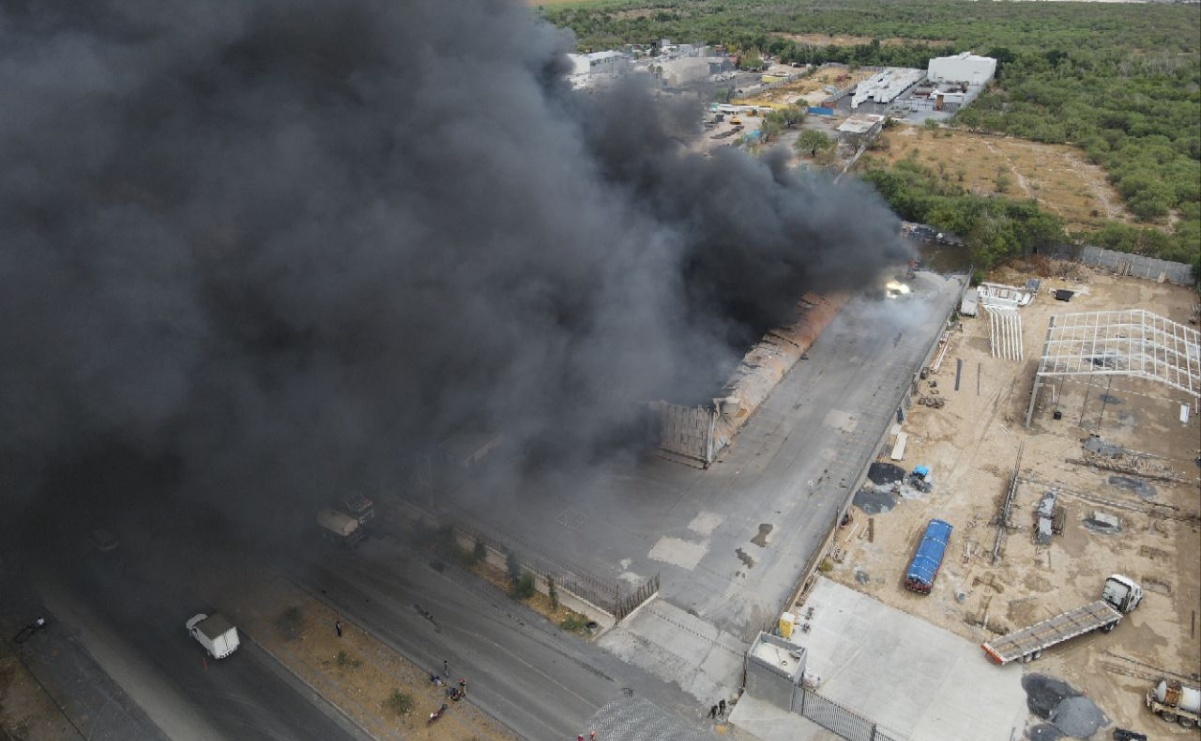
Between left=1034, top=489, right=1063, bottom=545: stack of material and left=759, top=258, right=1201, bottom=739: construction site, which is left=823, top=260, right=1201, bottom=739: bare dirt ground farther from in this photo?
left=1034, top=489, right=1063, bottom=545: stack of material

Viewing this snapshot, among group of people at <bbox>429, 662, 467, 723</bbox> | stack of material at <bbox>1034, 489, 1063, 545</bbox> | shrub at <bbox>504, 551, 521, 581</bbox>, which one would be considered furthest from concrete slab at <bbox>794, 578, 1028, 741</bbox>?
group of people at <bbox>429, 662, 467, 723</bbox>

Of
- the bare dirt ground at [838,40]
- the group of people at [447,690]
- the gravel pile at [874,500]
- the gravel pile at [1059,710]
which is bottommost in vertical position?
the gravel pile at [874,500]

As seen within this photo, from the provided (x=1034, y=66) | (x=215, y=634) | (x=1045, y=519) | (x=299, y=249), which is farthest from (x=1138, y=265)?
(x=1034, y=66)

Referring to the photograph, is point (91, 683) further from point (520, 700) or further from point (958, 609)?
point (958, 609)

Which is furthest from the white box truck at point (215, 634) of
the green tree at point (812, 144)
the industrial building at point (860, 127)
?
the industrial building at point (860, 127)

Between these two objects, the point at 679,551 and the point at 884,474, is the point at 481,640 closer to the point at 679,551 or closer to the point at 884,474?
the point at 679,551

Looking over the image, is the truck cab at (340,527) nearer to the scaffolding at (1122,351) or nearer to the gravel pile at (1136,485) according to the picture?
the scaffolding at (1122,351)
